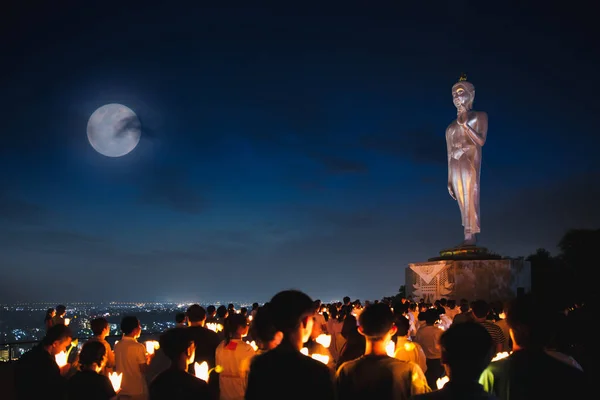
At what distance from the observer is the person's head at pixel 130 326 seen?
252 inches

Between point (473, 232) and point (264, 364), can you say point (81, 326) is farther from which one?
point (473, 232)

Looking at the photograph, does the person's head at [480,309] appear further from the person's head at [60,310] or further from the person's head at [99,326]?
the person's head at [60,310]

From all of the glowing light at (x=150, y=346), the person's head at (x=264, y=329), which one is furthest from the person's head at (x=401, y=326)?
the glowing light at (x=150, y=346)

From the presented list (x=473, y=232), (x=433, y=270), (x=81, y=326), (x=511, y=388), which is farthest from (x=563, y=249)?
(x=511, y=388)

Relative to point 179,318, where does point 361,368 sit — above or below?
below

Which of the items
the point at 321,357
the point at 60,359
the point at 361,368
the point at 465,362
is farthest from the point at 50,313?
the point at 465,362

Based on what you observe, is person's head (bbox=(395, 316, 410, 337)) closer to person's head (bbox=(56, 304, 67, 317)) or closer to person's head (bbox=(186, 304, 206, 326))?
person's head (bbox=(186, 304, 206, 326))

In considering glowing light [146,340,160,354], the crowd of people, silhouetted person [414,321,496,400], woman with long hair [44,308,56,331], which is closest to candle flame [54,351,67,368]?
the crowd of people

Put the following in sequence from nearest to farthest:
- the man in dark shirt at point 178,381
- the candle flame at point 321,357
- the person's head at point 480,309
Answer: the man in dark shirt at point 178,381, the candle flame at point 321,357, the person's head at point 480,309

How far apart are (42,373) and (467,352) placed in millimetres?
4016

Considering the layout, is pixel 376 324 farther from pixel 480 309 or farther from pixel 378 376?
pixel 480 309

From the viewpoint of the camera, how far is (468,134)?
23078 mm

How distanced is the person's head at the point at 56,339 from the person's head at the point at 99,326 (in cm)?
85

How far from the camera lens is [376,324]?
3.79m
